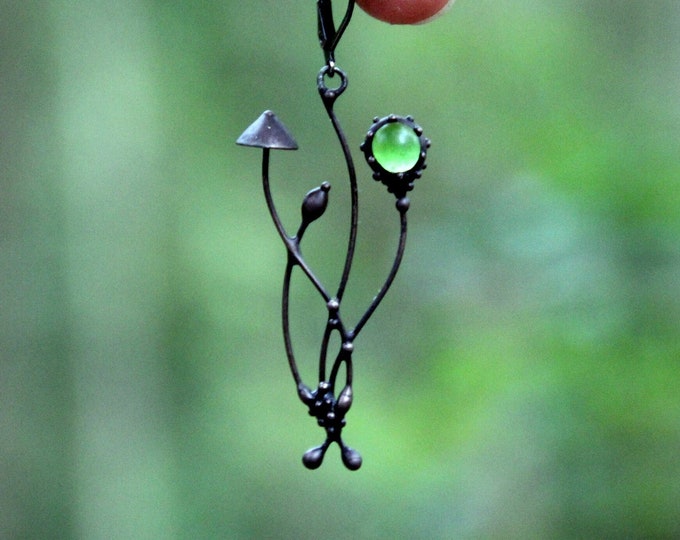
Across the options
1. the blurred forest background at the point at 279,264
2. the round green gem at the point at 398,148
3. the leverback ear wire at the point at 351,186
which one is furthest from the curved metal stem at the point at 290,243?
the blurred forest background at the point at 279,264

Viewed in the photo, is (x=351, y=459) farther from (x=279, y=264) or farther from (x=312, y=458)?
(x=279, y=264)

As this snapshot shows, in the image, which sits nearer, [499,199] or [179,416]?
[499,199]

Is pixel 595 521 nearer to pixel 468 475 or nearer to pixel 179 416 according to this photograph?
pixel 468 475

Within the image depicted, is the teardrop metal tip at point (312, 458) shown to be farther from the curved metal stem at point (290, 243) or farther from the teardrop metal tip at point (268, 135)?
the teardrop metal tip at point (268, 135)

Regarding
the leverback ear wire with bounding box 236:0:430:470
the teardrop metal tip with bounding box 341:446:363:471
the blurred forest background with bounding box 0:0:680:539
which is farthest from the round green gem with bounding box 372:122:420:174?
the blurred forest background with bounding box 0:0:680:539

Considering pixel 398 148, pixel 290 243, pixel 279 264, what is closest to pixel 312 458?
pixel 290 243

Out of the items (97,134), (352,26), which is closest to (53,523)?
(97,134)
